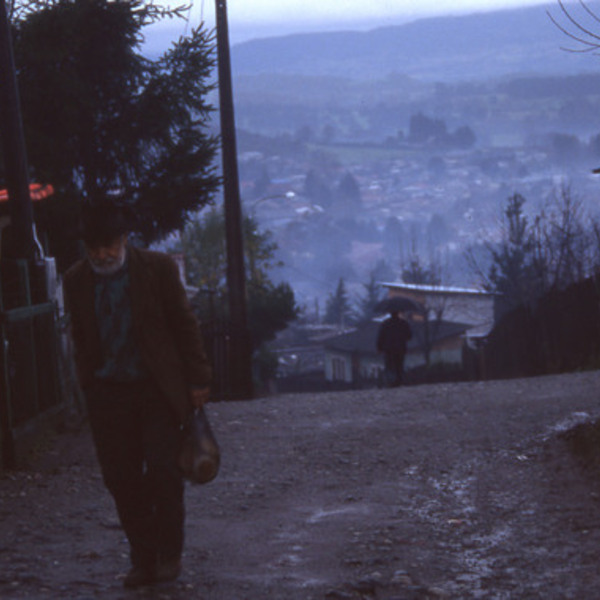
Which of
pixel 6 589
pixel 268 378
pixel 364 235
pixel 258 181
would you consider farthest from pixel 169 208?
pixel 364 235

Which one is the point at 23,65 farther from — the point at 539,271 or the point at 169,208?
the point at 539,271

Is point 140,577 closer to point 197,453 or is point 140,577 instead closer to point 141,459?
point 141,459

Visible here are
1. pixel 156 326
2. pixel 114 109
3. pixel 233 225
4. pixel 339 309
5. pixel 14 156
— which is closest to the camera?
pixel 156 326

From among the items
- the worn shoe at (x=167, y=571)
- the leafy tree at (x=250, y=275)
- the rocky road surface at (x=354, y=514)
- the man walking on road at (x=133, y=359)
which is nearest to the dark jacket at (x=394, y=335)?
the rocky road surface at (x=354, y=514)

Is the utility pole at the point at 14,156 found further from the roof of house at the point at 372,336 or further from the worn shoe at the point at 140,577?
the roof of house at the point at 372,336

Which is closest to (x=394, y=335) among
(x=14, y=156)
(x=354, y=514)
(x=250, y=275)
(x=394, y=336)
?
(x=394, y=336)

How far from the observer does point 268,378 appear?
49.1m

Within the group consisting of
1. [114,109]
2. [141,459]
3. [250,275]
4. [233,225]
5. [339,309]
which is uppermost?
[114,109]

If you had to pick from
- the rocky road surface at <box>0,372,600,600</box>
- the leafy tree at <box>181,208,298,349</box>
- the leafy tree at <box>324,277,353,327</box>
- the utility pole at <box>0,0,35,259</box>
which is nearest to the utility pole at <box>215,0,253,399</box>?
the leafy tree at <box>181,208,298,349</box>

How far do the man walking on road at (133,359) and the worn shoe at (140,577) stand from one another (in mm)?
259

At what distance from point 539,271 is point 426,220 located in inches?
6058

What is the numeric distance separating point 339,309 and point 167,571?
114987mm

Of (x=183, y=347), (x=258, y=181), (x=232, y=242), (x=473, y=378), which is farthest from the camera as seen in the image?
(x=258, y=181)

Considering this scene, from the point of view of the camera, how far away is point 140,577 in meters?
5.75
